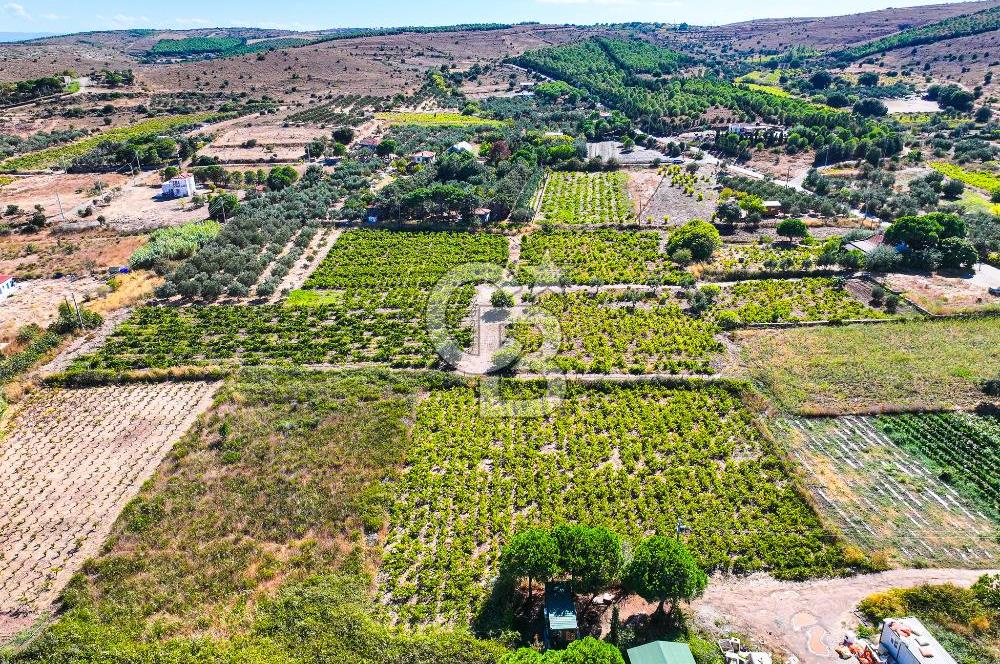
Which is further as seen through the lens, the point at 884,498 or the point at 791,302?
the point at 791,302

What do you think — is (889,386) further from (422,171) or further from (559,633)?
(422,171)

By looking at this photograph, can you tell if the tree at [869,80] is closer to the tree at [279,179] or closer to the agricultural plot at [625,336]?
the agricultural plot at [625,336]

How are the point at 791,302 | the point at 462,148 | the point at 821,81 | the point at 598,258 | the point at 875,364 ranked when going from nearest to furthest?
the point at 875,364
the point at 791,302
the point at 598,258
the point at 462,148
the point at 821,81

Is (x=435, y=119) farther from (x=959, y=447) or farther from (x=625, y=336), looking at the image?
(x=959, y=447)

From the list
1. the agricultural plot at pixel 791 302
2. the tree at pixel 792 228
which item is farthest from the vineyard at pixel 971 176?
the agricultural plot at pixel 791 302

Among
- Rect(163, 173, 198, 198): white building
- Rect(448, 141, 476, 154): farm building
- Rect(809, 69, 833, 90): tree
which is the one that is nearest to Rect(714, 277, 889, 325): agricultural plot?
Rect(448, 141, 476, 154): farm building

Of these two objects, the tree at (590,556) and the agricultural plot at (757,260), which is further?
the agricultural plot at (757,260)

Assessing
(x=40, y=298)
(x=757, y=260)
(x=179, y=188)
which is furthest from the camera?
(x=179, y=188)

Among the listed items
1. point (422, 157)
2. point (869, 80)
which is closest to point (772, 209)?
point (422, 157)
